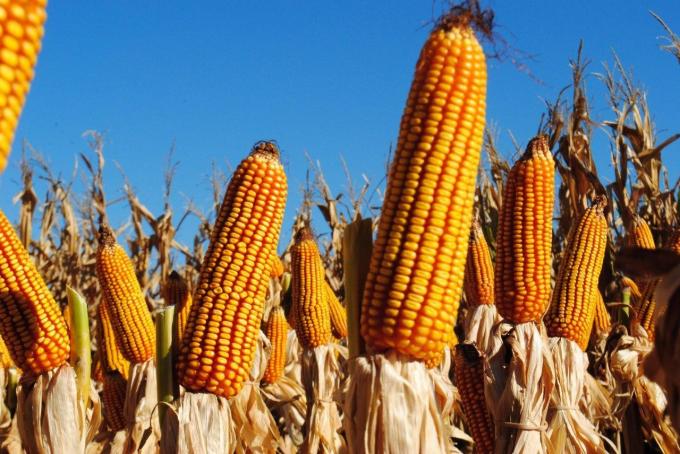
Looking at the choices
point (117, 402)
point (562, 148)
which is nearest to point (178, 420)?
point (117, 402)

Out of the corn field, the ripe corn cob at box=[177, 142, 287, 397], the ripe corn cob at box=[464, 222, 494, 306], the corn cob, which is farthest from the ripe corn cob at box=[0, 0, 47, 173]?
the corn cob

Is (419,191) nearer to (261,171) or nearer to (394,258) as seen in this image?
(394,258)

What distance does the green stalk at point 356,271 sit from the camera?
3693mm

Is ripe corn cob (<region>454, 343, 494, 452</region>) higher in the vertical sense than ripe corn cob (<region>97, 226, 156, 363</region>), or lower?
lower

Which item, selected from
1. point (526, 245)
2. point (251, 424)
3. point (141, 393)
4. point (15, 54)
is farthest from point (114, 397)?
point (15, 54)

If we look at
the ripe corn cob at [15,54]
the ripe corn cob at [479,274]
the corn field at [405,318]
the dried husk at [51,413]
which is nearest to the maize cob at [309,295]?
the corn field at [405,318]

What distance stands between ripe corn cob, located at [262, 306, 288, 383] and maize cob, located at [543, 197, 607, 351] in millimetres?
4543

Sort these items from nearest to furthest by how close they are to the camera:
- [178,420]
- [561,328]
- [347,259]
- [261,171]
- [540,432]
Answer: [347,259], [178,420], [261,171], [540,432], [561,328]

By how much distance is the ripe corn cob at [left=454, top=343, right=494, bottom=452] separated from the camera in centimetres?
620

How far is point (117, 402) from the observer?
26.9 feet

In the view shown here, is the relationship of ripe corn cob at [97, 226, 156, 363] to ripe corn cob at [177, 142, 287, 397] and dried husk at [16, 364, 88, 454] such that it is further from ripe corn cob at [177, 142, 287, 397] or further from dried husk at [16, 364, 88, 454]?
ripe corn cob at [177, 142, 287, 397]

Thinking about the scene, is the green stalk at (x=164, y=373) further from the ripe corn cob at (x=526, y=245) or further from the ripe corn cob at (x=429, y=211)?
the ripe corn cob at (x=526, y=245)

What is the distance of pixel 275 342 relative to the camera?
10.3 meters

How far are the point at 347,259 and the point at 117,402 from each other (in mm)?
5265
